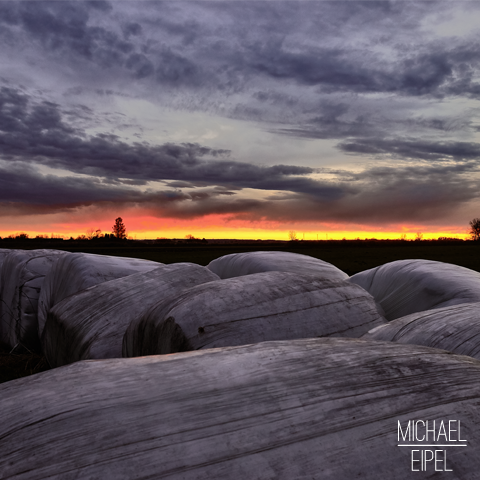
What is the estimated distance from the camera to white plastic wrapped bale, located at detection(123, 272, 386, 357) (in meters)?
1.98

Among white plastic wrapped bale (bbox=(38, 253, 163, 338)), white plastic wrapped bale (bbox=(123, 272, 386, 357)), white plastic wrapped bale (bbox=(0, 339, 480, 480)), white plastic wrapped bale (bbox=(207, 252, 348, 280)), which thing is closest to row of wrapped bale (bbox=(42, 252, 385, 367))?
white plastic wrapped bale (bbox=(123, 272, 386, 357))

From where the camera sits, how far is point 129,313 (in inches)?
107

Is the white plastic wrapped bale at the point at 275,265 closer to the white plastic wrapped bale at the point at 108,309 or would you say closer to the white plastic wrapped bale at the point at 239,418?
the white plastic wrapped bale at the point at 108,309

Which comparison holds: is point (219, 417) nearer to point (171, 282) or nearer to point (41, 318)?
point (171, 282)

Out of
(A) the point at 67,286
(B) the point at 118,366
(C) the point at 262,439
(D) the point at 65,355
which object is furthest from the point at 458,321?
(A) the point at 67,286

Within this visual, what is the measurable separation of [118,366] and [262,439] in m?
0.44

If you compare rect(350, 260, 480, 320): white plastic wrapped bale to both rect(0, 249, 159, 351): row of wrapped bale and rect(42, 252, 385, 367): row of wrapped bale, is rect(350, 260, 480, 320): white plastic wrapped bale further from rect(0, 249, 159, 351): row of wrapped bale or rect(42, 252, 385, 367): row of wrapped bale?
rect(0, 249, 159, 351): row of wrapped bale

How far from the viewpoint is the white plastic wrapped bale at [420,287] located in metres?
2.77

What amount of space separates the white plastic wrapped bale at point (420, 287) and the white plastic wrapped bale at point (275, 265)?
52cm

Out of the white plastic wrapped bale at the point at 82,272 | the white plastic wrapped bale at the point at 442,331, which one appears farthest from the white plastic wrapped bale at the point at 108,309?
the white plastic wrapped bale at the point at 442,331

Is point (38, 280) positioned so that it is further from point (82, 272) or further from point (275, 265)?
point (275, 265)

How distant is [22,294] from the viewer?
179 inches

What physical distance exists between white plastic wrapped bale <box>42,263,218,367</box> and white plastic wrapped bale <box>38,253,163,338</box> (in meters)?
0.38

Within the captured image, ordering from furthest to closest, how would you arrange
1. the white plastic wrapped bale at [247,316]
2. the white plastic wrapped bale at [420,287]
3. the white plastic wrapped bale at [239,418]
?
the white plastic wrapped bale at [420,287]
the white plastic wrapped bale at [247,316]
the white plastic wrapped bale at [239,418]
